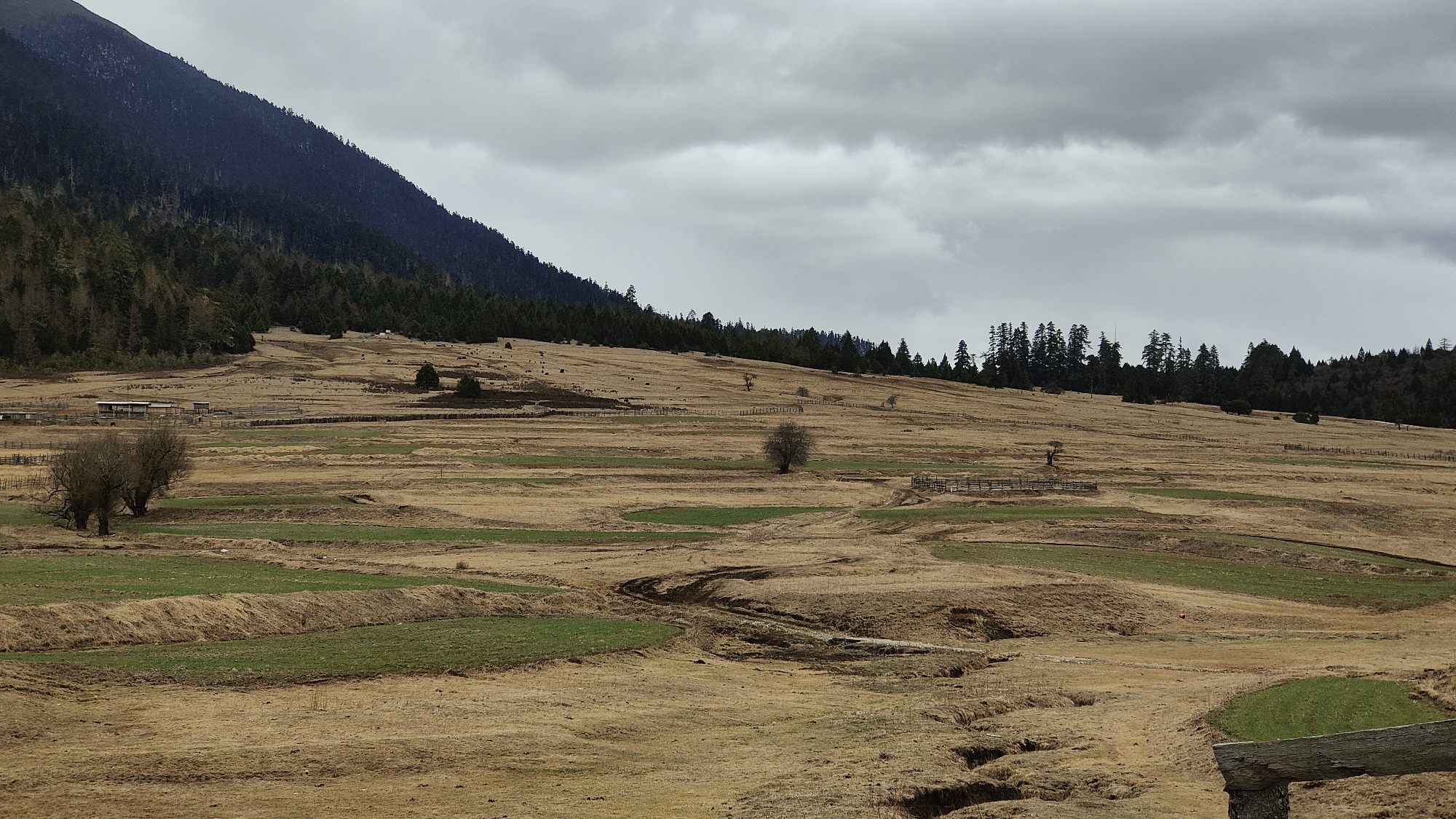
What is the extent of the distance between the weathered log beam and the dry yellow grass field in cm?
309

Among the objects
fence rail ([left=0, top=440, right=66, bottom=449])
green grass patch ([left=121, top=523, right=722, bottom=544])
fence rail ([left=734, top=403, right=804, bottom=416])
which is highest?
fence rail ([left=734, top=403, right=804, bottom=416])

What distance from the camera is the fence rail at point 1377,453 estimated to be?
109 meters

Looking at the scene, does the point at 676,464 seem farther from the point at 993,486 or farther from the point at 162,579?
the point at 162,579

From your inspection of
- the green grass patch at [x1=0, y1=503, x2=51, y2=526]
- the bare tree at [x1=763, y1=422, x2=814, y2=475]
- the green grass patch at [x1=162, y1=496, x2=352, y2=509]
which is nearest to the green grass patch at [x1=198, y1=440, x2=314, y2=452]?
the green grass patch at [x1=162, y1=496, x2=352, y2=509]

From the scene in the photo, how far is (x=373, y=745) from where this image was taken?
1636cm

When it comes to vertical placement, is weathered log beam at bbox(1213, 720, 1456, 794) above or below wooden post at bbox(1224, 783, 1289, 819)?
above

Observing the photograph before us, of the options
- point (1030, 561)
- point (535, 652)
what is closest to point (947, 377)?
point (1030, 561)

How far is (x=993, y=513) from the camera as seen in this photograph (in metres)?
56.0

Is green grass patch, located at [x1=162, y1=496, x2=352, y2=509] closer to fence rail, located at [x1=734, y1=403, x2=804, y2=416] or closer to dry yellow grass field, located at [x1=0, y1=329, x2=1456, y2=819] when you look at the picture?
dry yellow grass field, located at [x1=0, y1=329, x2=1456, y2=819]

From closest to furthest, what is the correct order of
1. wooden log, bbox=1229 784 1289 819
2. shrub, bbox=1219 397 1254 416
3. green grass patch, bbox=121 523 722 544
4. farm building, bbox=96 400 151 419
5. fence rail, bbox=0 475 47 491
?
wooden log, bbox=1229 784 1289 819 < green grass patch, bbox=121 523 722 544 < fence rail, bbox=0 475 47 491 < farm building, bbox=96 400 151 419 < shrub, bbox=1219 397 1254 416

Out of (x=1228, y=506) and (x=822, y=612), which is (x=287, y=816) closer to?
(x=822, y=612)

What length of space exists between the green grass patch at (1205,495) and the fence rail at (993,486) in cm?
363

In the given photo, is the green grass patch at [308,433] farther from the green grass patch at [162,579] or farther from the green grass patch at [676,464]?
the green grass patch at [162,579]

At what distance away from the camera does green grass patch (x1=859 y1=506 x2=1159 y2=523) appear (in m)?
53.9
